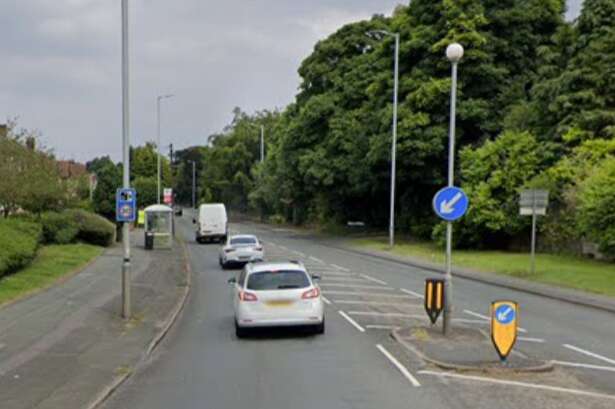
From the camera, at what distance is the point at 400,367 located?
11352mm

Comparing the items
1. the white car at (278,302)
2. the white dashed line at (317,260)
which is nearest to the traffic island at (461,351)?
the white car at (278,302)

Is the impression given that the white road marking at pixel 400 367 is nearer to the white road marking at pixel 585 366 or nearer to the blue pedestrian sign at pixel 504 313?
the blue pedestrian sign at pixel 504 313

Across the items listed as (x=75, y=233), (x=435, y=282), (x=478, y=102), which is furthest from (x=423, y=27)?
(x=435, y=282)

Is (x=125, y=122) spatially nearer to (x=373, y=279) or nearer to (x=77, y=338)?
(x=77, y=338)

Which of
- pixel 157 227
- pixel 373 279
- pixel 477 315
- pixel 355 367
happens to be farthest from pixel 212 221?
pixel 355 367

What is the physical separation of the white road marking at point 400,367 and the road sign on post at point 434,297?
6.69 feet

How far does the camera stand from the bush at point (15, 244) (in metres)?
21.4

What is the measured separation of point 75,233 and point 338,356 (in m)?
26.6

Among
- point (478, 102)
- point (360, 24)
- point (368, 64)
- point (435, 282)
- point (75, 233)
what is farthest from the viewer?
point (360, 24)

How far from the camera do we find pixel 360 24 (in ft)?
185

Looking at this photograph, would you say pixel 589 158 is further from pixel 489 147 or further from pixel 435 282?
pixel 435 282

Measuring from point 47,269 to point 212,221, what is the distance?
81.9 ft

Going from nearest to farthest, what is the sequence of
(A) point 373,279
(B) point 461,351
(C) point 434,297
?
(B) point 461,351
(C) point 434,297
(A) point 373,279

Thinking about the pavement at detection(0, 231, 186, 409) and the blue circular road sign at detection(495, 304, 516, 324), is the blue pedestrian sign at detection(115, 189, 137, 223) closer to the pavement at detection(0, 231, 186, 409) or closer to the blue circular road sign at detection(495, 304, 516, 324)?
the pavement at detection(0, 231, 186, 409)
